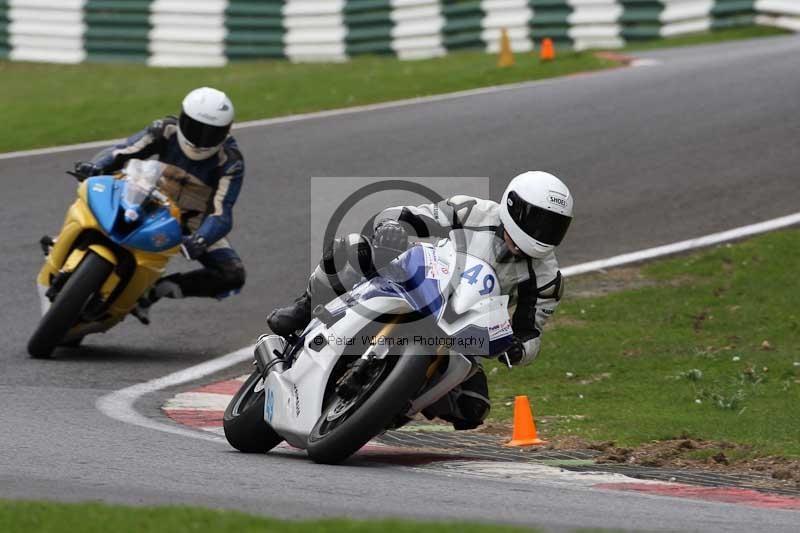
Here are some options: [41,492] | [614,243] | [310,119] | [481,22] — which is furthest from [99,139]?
[41,492]

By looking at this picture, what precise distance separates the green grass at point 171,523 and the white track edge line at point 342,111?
10888mm

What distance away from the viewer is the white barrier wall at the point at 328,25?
68.3ft

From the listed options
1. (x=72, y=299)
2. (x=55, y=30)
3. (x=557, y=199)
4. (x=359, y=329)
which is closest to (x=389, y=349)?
(x=359, y=329)

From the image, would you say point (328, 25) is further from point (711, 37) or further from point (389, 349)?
point (389, 349)

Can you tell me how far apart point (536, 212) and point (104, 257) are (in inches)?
139

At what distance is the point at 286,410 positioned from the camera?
6.51 meters

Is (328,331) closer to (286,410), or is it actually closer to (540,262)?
(286,410)

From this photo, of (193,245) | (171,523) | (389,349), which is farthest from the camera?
(193,245)

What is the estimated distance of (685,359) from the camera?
9.36m

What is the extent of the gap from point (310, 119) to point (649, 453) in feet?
32.0

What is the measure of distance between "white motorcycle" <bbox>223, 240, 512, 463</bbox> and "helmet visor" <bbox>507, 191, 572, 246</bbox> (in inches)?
13.6

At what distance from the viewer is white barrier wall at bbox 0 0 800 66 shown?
20812 millimetres

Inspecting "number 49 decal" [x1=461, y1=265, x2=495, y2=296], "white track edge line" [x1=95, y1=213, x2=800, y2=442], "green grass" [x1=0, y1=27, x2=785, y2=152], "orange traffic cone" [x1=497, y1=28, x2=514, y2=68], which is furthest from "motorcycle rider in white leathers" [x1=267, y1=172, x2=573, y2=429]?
"orange traffic cone" [x1=497, y1=28, x2=514, y2=68]

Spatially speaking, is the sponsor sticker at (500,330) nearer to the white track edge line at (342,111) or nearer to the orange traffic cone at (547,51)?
the white track edge line at (342,111)
